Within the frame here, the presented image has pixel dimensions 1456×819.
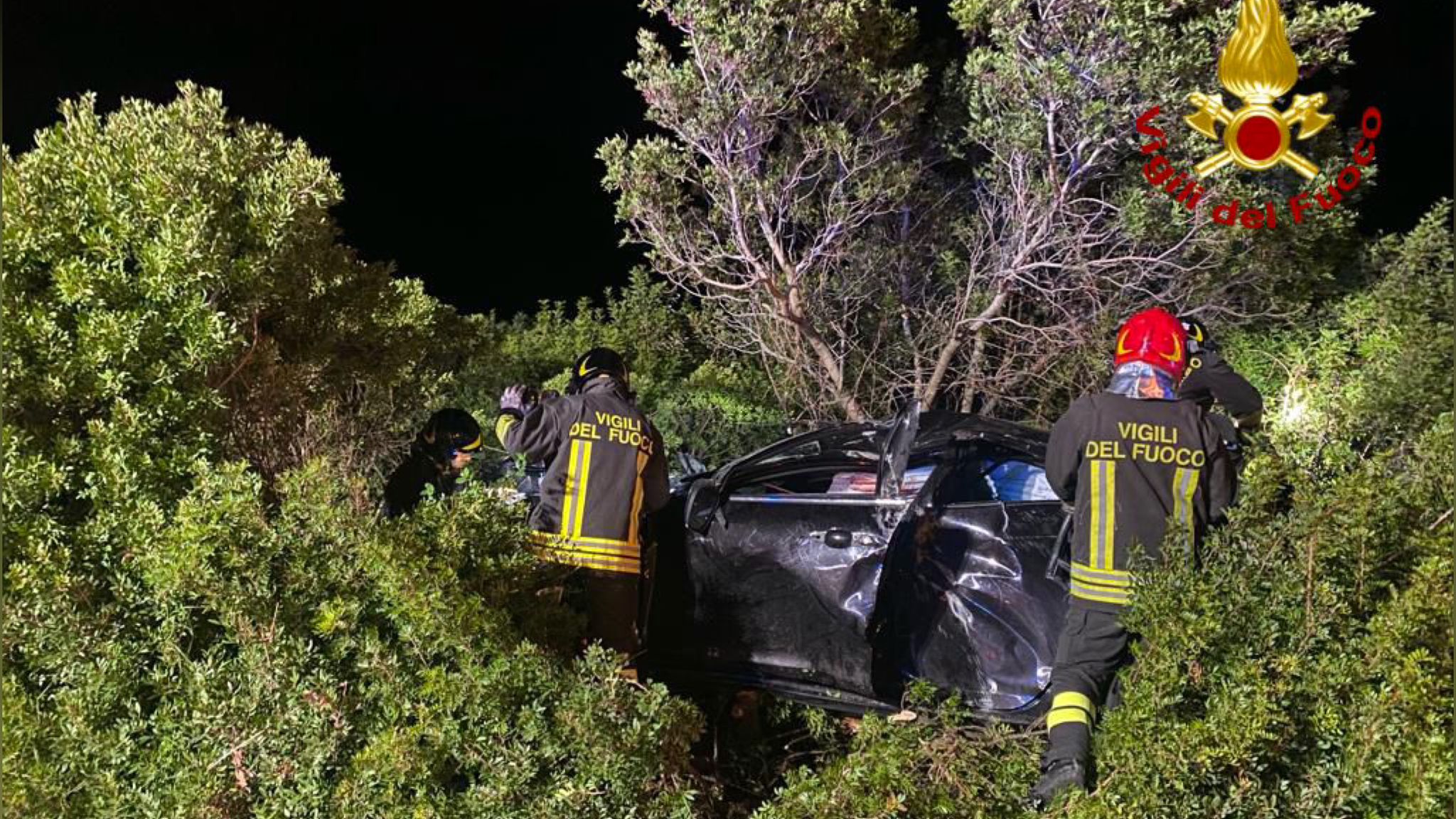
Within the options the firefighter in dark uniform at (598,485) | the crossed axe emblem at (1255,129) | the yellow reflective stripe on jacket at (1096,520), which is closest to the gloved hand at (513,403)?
the firefighter in dark uniform at (598,485)

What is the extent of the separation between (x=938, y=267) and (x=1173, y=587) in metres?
7.28

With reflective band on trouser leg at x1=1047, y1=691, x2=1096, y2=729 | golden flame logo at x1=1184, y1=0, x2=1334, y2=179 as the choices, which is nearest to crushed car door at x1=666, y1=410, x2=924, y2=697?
reflective band on trouser leg at x1=1047, y1=691, x2=1096, y2=729

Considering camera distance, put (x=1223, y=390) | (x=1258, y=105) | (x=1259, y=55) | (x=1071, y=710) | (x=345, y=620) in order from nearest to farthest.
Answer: (x=345, y=620)
(x=1071, y=710)
(x=1223, y=390)
(x=1259, y=55)
(x=1258, y=105)

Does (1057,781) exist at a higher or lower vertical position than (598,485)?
lower

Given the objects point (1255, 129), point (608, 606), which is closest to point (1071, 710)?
point (608, 606)

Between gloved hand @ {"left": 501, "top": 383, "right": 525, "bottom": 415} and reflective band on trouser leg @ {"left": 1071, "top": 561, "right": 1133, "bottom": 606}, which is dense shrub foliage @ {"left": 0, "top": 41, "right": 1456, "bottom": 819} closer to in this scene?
reflective band on trouser leg @ {"left": 1071, "top": 561, "right": 1133, "bottom": 606}

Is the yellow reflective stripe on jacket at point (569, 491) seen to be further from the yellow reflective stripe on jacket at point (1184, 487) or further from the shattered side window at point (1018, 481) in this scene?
the yellow reflective stripe on jacket at point (1184, 487)

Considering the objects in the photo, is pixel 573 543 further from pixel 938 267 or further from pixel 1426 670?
pixel 938 267

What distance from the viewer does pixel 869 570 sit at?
4332mm

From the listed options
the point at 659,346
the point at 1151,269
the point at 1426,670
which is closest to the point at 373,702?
the point at 1426,670

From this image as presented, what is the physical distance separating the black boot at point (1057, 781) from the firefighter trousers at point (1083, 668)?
151 mm

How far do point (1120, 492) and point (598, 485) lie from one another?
6.69 ft

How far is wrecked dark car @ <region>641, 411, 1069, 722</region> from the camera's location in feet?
13.5

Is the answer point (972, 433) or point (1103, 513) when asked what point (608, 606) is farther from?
point (1103, 513)
